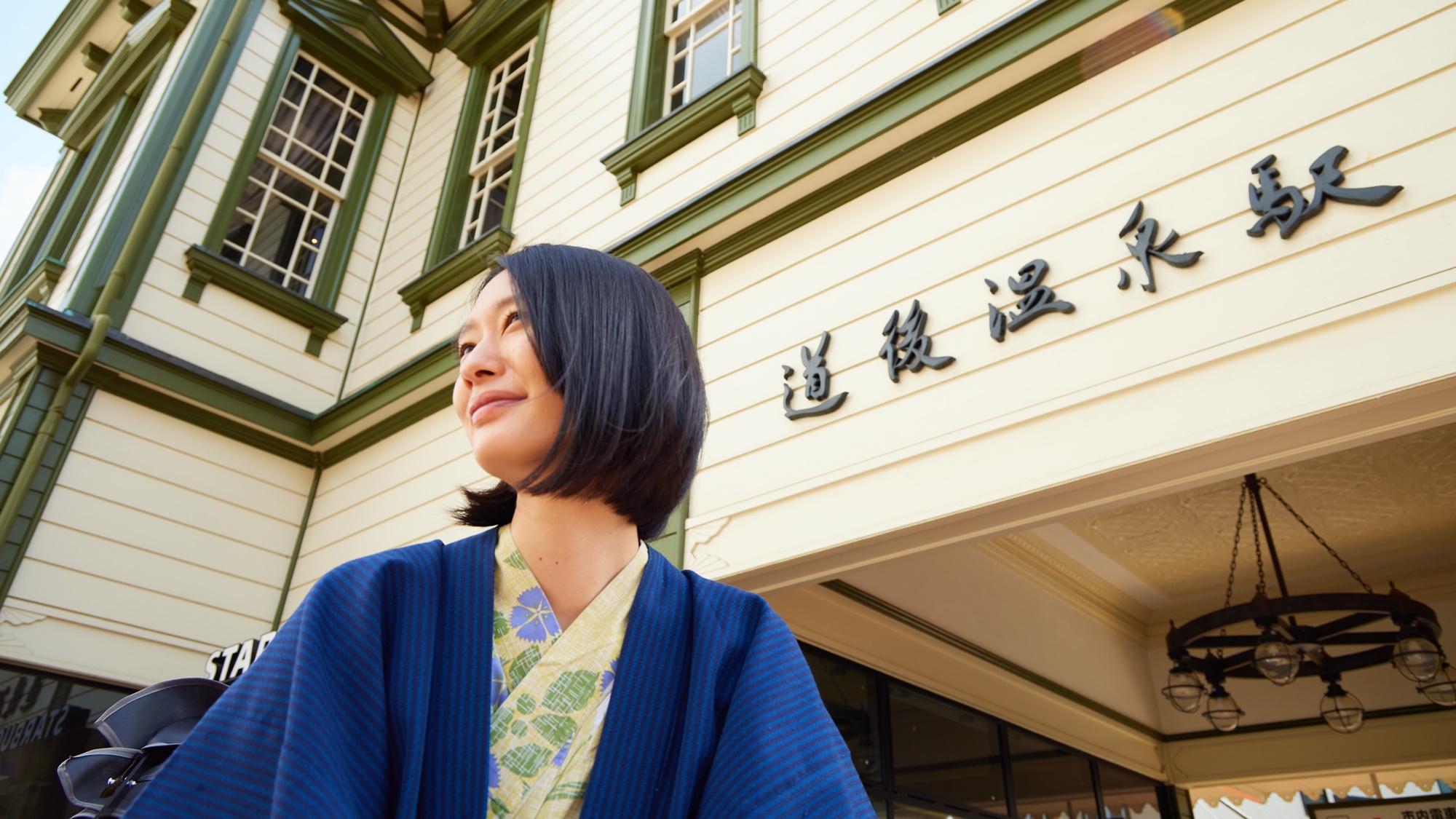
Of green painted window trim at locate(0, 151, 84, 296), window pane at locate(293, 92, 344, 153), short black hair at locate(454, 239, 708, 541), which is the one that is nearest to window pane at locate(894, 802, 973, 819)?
short black hair at locate(454, 239, 708, 541)

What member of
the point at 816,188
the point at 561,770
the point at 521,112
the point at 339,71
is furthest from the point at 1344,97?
the point at 339,71

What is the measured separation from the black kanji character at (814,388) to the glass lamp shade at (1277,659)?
3.00 m

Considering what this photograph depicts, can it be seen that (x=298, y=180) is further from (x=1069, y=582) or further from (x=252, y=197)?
(x=1069, y=582)

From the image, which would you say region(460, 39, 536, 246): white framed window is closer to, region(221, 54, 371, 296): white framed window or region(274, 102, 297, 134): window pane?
region(221, 54, 371, 296): white framed window

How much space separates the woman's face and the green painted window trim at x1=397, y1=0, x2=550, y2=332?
389 centimetres

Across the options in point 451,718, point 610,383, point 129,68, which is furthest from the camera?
point 129,68

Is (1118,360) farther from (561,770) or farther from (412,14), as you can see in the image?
(412,14)

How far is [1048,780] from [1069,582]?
56.5 inches

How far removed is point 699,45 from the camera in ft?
15.0

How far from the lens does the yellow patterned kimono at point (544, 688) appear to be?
30.0 inches

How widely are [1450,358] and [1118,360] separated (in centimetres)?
67

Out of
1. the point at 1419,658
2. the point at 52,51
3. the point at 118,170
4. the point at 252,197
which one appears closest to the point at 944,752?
the point at 1419,658

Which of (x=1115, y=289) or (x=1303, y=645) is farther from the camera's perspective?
(x=1303, y=645)

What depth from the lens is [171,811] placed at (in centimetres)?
60
